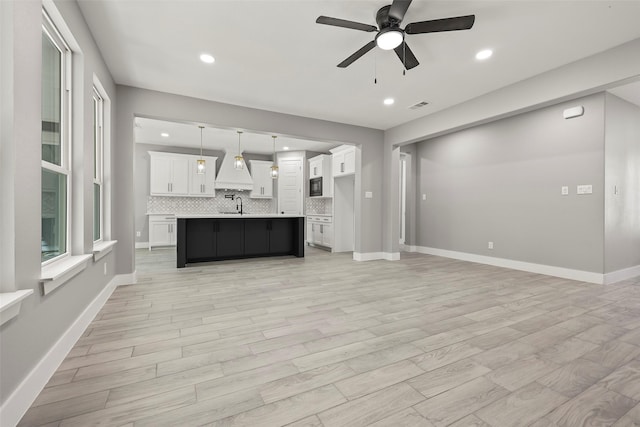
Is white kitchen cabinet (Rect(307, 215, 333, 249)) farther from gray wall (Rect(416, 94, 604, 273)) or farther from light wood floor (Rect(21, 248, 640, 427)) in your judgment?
light wood floor (Rect(21, 248, 640, 427))

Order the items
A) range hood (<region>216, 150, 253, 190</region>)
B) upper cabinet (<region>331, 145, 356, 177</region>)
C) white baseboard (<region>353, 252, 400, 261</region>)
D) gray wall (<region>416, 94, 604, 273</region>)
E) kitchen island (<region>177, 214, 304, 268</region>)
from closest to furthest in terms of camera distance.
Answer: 1. gray wall (<region>416, 94, 604, 273</region>)
2. kitchen island (<region>177, 214, 304, 268</region>)
3. white baseboard (<region>353, 252, 400, 261</region>)
4. upper cabinet (<region>331, 145, 356, 177</region>)
5. range hood (<region>216, 150, 253, 190</region>)

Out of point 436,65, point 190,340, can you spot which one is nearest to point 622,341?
point 436,65

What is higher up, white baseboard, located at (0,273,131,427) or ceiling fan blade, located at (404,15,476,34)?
ceiling fan blade, located at (404,15,476,34)

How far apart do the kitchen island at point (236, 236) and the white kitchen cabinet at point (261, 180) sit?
2.80 m

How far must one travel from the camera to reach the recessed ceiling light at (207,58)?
3109 mm

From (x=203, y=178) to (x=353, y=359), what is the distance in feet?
23.4

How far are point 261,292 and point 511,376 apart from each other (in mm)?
2520

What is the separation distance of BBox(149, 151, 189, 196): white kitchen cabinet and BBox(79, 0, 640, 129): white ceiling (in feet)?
12.8

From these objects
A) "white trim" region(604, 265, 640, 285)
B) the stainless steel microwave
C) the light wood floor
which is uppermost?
the stainless steel microwave

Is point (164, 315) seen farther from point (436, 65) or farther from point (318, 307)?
point (436, 65)

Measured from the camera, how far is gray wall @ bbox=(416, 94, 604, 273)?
157 inches

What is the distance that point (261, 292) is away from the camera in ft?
11.2

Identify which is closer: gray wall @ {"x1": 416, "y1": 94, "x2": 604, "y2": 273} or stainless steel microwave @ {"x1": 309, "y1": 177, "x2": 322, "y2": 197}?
gray wall @ {"x1": 416, "y1": 94, "x2": 604, "y2": 273}

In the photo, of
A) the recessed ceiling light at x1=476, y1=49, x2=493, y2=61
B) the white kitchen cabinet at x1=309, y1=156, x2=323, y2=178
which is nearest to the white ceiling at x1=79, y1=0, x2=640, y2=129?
the recessed ceiling light at x1=476, y1=49, x2=493, y2=61
